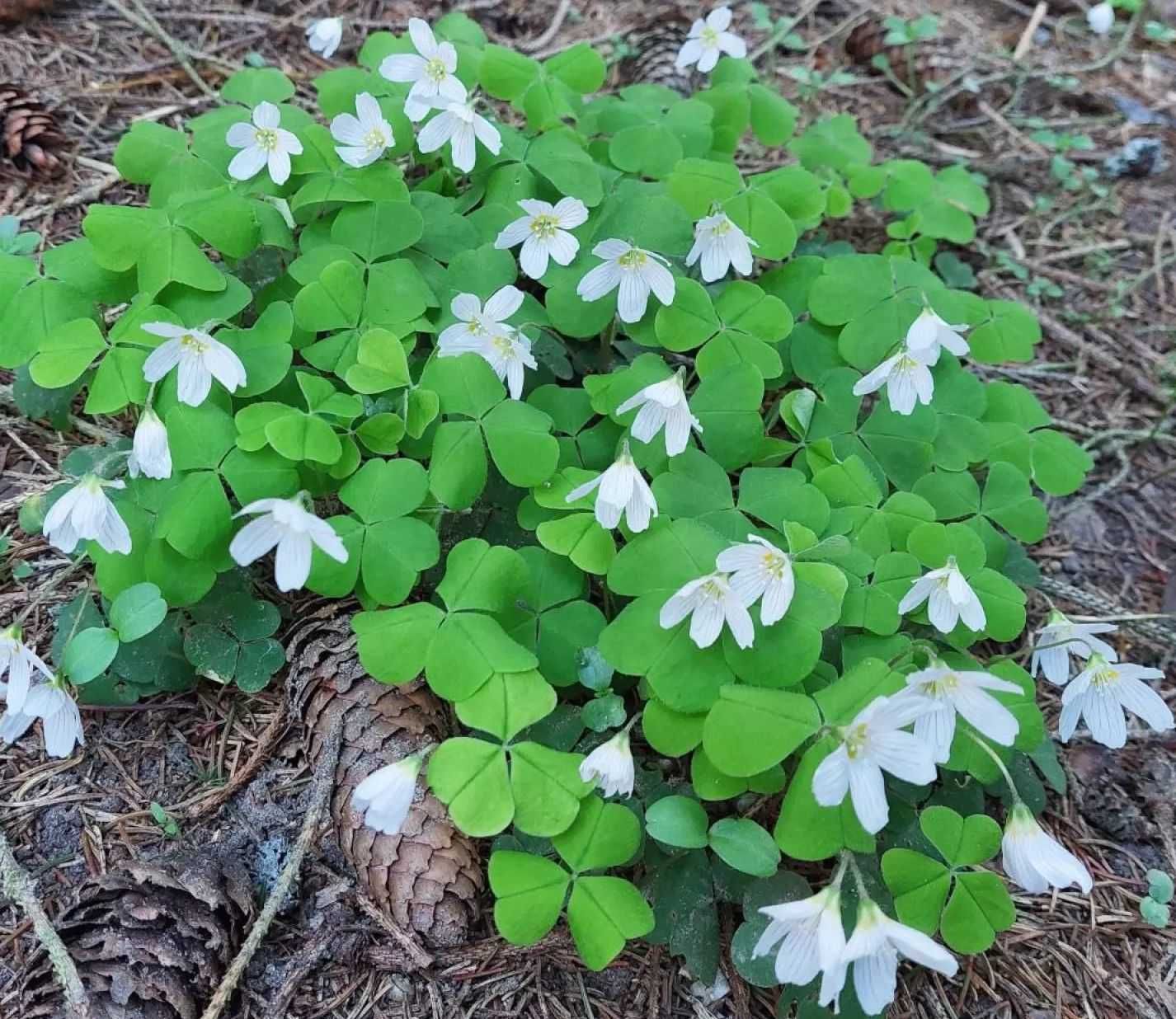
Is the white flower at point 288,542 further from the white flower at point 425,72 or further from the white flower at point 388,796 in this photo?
the white flower at point 425,72

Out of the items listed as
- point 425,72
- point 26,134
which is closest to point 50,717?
point 425,72

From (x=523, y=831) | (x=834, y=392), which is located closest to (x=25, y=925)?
(x=523, y=831)

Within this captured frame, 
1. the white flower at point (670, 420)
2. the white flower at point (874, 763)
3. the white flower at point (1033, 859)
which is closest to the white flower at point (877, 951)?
the white flower at point (874, 763)

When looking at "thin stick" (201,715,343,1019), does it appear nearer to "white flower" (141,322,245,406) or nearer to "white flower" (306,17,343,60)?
"white flower" (141,322,245,406)

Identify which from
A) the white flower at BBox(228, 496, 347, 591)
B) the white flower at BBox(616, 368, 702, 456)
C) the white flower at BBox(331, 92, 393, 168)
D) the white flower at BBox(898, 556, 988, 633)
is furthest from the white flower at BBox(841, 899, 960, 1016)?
the white flower at BBox(331, 92, 393, 168)

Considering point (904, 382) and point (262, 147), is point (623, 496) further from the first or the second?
point (262, 147)

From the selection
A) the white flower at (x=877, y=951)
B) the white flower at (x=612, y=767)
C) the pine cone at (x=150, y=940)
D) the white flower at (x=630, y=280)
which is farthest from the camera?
the white flower at (x=630, y=280)
